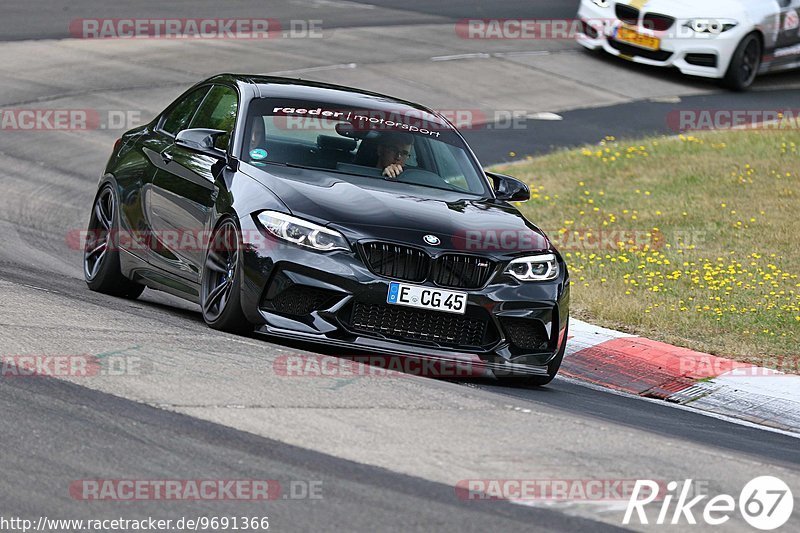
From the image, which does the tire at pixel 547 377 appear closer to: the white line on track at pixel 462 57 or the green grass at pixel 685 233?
the green grass at pixel 685 233

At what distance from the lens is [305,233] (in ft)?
25.1

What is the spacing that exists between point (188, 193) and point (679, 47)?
48.8ft

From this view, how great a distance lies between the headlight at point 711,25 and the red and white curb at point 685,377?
12544 millimetres

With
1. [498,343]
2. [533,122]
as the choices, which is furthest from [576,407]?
[533,122]

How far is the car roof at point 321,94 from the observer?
30.1 ft

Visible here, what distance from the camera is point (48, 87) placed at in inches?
726

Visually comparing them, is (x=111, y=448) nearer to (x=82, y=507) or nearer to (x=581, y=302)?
(x=82, y=507)

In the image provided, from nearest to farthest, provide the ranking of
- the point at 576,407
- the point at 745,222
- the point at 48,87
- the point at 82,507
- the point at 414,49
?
1. the point at 82,507
2. the point at 576,407
3. the point at 745,222
4. the point at 48,87
5. the point at 414,49

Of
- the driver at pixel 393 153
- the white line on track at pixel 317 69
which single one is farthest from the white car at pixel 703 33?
the driver at pixel 393 153

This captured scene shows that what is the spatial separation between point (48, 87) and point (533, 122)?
250 inches

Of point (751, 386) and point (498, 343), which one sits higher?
point (498, 343)

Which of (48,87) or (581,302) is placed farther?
(48,87)

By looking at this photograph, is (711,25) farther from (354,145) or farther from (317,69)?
(354,145)

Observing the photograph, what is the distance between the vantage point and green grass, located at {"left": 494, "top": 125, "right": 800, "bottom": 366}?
10.7 m
